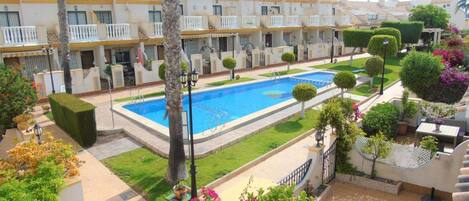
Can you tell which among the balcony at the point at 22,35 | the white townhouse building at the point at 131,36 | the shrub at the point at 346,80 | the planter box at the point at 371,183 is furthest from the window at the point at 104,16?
the planter box at the point at 371,183

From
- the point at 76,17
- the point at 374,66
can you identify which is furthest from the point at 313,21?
the point at 76,17

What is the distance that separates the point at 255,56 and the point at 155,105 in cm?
1460

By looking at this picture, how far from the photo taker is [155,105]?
21406mm

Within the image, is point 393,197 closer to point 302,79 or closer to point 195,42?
point 302,79

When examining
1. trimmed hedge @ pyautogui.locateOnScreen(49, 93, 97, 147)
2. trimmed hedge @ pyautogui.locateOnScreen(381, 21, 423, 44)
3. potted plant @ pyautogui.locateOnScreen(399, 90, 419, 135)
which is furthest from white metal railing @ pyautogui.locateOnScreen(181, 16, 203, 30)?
trimmed hedge @ pyautogui.locateOnScreen(381, 21, 423, 44)

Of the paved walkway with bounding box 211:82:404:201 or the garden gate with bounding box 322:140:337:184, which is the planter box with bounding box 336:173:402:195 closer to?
the garden gate with bounding box 322:140:337:184

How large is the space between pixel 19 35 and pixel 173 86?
660 inches

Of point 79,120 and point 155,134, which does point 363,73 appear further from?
point 79,120

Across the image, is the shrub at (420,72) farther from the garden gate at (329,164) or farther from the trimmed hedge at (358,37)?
the trimmed hedge at (358,37)

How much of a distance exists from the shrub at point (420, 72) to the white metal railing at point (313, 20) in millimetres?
22995

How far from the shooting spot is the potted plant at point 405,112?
1581cm

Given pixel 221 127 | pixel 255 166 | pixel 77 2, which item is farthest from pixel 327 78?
pixel 77 2

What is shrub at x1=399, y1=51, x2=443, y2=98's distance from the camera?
59.3 ft

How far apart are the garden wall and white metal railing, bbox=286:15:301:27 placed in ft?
94.3
